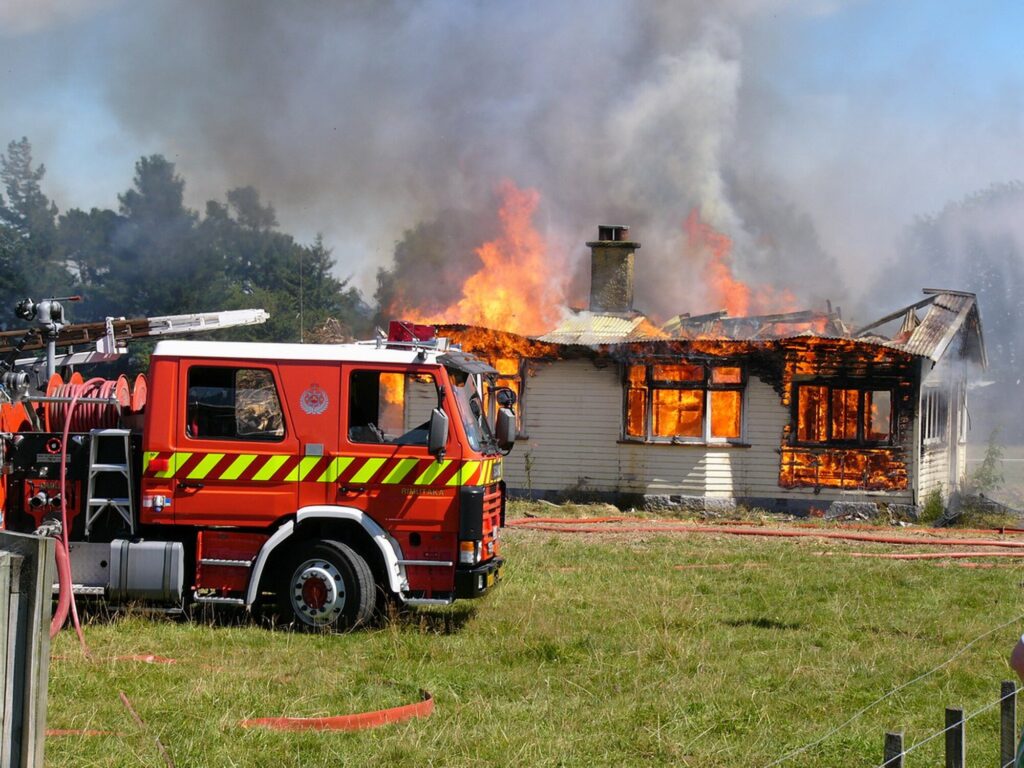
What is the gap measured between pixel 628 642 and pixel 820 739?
2.97 meters

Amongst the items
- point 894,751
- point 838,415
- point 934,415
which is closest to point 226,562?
point 894,751

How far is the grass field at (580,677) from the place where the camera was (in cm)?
654

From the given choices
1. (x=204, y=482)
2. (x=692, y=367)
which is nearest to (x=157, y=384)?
(x=204, y=482)

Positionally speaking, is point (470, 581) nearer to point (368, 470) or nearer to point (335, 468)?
point (368, 470)

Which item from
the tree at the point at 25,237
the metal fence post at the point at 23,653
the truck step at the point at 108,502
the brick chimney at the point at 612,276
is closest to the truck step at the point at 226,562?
→ the truck step at the point at 108,502

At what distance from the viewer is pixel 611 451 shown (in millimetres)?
22094

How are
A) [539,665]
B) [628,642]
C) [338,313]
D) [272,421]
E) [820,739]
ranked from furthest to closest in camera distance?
[338,313]
[272,421]
[628,642]
[539,665]
[820,739]

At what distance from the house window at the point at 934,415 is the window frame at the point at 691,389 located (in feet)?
11.3

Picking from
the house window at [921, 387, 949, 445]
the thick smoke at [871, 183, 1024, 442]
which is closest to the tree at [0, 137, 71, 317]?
the house window at [921, 387, 949, 445]

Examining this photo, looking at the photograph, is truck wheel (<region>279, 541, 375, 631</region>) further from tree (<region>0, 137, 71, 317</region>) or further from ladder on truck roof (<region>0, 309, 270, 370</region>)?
tree (<region>0, 137, 71, 317</region>)

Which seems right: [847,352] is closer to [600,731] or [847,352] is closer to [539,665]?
[539,665]

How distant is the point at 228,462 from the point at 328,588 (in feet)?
4.39

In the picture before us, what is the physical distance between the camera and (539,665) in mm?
8578

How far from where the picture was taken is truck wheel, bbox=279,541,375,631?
9609mm
